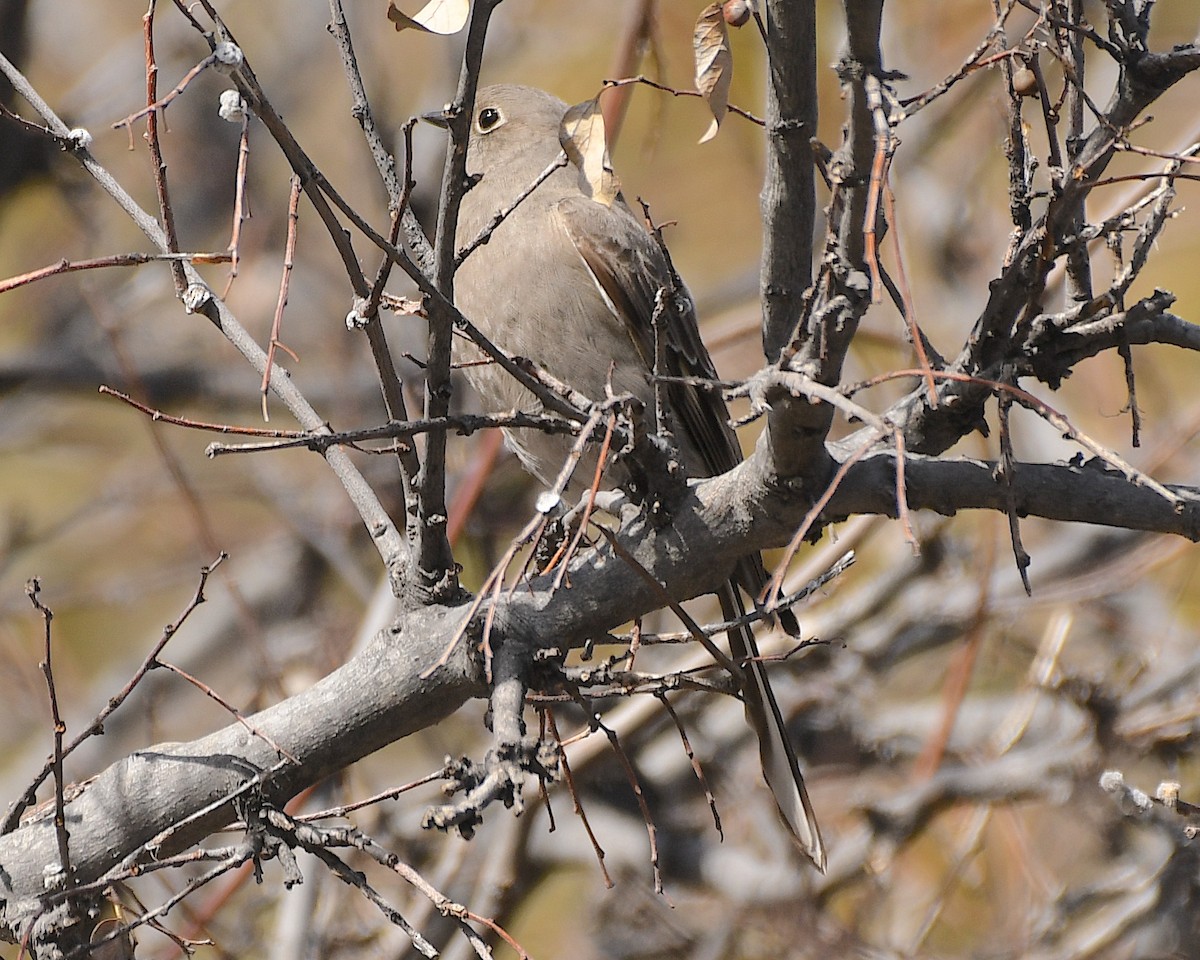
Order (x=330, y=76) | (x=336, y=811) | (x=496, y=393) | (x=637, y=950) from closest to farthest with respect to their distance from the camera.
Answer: (x=336, y=811) → (x=496, y=393) → (x=637, y=950) → (x=330, y=76)

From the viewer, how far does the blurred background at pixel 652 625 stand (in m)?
4.91

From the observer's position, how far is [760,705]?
11.9ft

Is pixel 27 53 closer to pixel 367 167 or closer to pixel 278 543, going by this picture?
pixel 367 167

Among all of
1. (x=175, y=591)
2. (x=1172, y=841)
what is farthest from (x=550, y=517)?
(x=175, y=591)

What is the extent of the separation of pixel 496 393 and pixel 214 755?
155 centimetres

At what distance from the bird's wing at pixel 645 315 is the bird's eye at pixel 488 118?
2.71 ft

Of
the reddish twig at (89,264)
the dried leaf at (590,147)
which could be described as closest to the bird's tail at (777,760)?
Answer: the dried leaf at (590,147)

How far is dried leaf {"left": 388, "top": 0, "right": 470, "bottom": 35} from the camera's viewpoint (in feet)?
6.79

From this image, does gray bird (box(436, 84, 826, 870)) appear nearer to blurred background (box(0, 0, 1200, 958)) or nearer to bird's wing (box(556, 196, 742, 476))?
bird's wing (box(556, 196, 742, 476))

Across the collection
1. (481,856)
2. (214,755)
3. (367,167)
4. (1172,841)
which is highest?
(367,167)

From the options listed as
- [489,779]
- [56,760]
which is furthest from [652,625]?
[489,779]

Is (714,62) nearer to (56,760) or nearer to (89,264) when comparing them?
(89,264)

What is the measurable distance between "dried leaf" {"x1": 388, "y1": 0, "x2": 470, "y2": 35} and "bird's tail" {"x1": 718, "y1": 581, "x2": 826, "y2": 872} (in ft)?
5.91

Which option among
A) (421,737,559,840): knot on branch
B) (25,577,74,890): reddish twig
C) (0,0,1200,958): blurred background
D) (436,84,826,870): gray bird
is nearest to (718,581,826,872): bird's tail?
(436,84,826,870): gray bird
